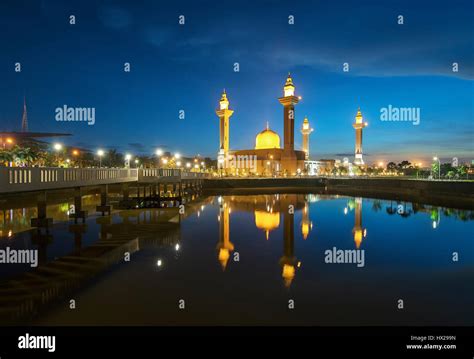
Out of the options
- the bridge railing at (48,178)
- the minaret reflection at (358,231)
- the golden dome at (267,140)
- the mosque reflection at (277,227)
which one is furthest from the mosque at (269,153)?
the bridge railing at (48,178)

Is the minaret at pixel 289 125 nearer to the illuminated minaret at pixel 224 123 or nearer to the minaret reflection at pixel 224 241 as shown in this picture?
the illuminated minaret at pixel 224 123

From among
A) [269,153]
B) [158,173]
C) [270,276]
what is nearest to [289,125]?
[269,153]

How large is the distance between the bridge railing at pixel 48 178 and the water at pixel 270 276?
9.97ft

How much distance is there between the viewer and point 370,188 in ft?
238

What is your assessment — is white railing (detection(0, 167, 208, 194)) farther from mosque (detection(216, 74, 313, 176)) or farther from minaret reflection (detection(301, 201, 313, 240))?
mosque (detection(216, 74, 313, 176))

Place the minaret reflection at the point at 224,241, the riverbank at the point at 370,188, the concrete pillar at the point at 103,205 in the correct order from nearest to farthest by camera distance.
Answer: the minaret reflection at the point at 224,241 → the concrete pillar at the point at 103,205 → the riverbank at the point at 370,188

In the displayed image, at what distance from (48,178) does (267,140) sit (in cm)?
8476

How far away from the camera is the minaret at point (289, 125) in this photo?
293 feet

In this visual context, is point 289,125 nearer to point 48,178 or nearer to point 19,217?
point 19,217

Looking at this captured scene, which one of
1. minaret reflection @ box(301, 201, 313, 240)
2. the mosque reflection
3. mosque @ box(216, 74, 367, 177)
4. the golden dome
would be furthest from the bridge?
the golden dome

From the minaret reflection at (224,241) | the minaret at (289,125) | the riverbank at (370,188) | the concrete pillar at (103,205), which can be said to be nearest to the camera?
the minaret reflection at (224,241)
